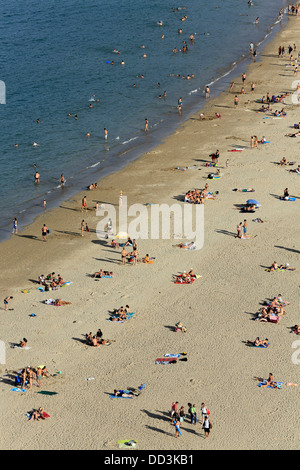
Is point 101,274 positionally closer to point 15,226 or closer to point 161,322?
point 161,322

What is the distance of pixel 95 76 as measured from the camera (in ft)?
271

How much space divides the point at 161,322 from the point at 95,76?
161 ft

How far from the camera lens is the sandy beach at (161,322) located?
31.6 m

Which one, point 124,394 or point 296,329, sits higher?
point 296,329

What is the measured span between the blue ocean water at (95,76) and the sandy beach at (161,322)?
16.8 feet

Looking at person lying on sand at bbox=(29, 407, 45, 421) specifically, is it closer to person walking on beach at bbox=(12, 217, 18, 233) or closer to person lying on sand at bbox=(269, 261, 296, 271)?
person lying on sand at bbox=(269, 261, 296, 271)

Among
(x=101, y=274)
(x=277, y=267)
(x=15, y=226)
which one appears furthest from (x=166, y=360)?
(x=15, y=226)

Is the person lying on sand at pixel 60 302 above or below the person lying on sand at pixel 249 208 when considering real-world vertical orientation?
below

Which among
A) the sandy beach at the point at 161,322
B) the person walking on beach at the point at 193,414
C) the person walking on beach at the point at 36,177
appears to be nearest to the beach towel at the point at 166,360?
the sandy beach at the point at 161,322

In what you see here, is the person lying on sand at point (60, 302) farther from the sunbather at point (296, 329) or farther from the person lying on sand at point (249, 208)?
the person lying on sand at point (249, 208)

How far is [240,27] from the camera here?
10294 cm

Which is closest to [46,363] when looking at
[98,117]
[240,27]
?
[98,117]

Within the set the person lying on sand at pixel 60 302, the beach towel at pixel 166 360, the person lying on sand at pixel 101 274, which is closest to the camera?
the beach towel at pixel 166 360
